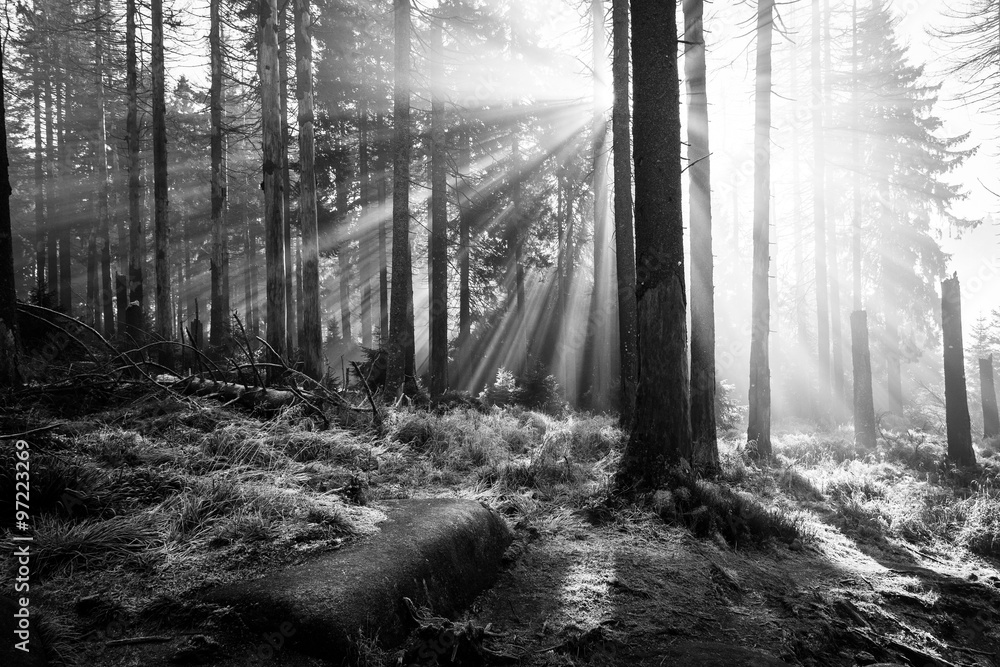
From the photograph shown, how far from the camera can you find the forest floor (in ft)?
9.00

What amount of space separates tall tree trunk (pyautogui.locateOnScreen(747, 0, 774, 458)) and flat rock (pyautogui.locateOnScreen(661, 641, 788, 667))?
803 centimetres

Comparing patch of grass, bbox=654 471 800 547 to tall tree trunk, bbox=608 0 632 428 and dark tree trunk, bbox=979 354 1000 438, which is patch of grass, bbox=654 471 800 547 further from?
dark tree trunk, bbox=979 354 1000 438

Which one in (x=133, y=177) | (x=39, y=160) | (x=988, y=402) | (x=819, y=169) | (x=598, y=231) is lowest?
(x=988, y=402)

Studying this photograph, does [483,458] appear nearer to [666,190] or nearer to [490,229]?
[666,190]

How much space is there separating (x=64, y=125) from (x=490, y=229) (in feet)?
83.4

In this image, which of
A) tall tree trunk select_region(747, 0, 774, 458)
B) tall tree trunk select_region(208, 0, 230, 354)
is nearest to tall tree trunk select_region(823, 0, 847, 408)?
tall tree trunk select_region(747, 0, 774, 458)

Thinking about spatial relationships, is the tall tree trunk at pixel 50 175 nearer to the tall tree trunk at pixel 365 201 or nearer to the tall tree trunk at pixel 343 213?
the tall tree trunk at pixel 343 213

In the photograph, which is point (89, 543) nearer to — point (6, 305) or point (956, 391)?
point (6, 305)

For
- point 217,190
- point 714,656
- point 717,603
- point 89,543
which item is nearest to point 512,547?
point 717,603

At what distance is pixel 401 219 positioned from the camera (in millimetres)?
12008

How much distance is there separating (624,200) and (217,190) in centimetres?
1393

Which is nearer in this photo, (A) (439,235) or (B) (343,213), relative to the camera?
(A) (439,235)

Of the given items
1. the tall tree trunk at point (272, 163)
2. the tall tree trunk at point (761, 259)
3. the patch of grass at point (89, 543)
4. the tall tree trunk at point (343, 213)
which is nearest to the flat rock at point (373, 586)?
the patch of grass at point (89, 543)

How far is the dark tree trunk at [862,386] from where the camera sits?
1338cm
